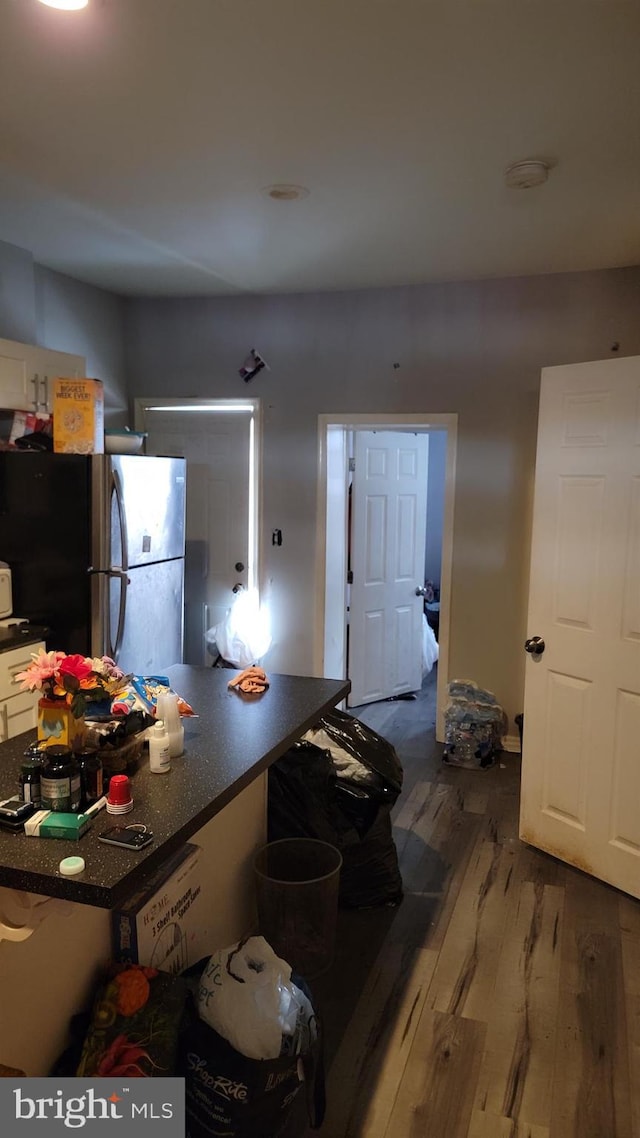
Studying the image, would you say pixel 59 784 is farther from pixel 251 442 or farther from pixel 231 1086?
pixel 251 442

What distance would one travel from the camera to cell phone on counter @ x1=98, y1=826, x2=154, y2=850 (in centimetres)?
138

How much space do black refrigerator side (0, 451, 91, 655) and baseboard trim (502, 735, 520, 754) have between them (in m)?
2.35

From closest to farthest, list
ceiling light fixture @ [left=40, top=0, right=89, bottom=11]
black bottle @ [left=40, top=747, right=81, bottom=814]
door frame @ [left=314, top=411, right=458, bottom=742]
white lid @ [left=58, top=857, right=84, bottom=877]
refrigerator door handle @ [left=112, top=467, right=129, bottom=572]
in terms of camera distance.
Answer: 1. white lid @ [left=58, top=857, right=84, bottom=877]
2. black bottle @ [left=40, top=747, right=81, bottom=814]
3. ceiling light fixture @ [left=40, top=0, right=89, bottom=11]
4. refrigerator door handle @ [left=112, top=467, right=129, bottom=572]
5. door frame @ [left=314, top=411, right=458, bottom=742]

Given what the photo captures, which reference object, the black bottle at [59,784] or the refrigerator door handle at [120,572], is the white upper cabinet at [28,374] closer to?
the refrigerator door handle at [120,572]

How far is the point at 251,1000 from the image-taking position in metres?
1.67

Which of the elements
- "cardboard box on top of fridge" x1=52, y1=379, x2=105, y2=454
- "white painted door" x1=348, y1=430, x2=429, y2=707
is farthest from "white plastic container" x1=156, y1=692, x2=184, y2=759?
"white painted door" x1=348, y1=430, x2=429, y2=707

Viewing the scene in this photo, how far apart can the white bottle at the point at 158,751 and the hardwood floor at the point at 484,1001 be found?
0.97m

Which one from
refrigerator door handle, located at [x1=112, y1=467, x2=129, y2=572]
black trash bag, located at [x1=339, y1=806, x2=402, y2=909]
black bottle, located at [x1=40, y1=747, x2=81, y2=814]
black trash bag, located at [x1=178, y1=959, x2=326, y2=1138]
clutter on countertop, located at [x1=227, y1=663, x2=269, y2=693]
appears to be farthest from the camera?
refrigerator door handle, located at [x1=112, y1=467, x2=129, y2=572]

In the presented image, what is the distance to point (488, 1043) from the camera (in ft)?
6.92

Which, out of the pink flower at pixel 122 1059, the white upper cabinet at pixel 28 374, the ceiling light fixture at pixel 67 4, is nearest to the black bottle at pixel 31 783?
the pink flower at pixel 122 1059

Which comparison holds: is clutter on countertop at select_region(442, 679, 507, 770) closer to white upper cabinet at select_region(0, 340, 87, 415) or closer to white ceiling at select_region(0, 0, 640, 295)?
white ceiling at select_region(0, 0, 640, 295)

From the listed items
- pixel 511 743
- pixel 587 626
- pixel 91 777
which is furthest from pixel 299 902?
pixel 511 743

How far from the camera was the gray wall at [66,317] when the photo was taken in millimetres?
3773

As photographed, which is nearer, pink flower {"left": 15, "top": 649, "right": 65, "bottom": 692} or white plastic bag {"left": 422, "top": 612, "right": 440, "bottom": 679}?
pink flower {"left": 15, "top": 649, "right": 65, "bottom": 692}
